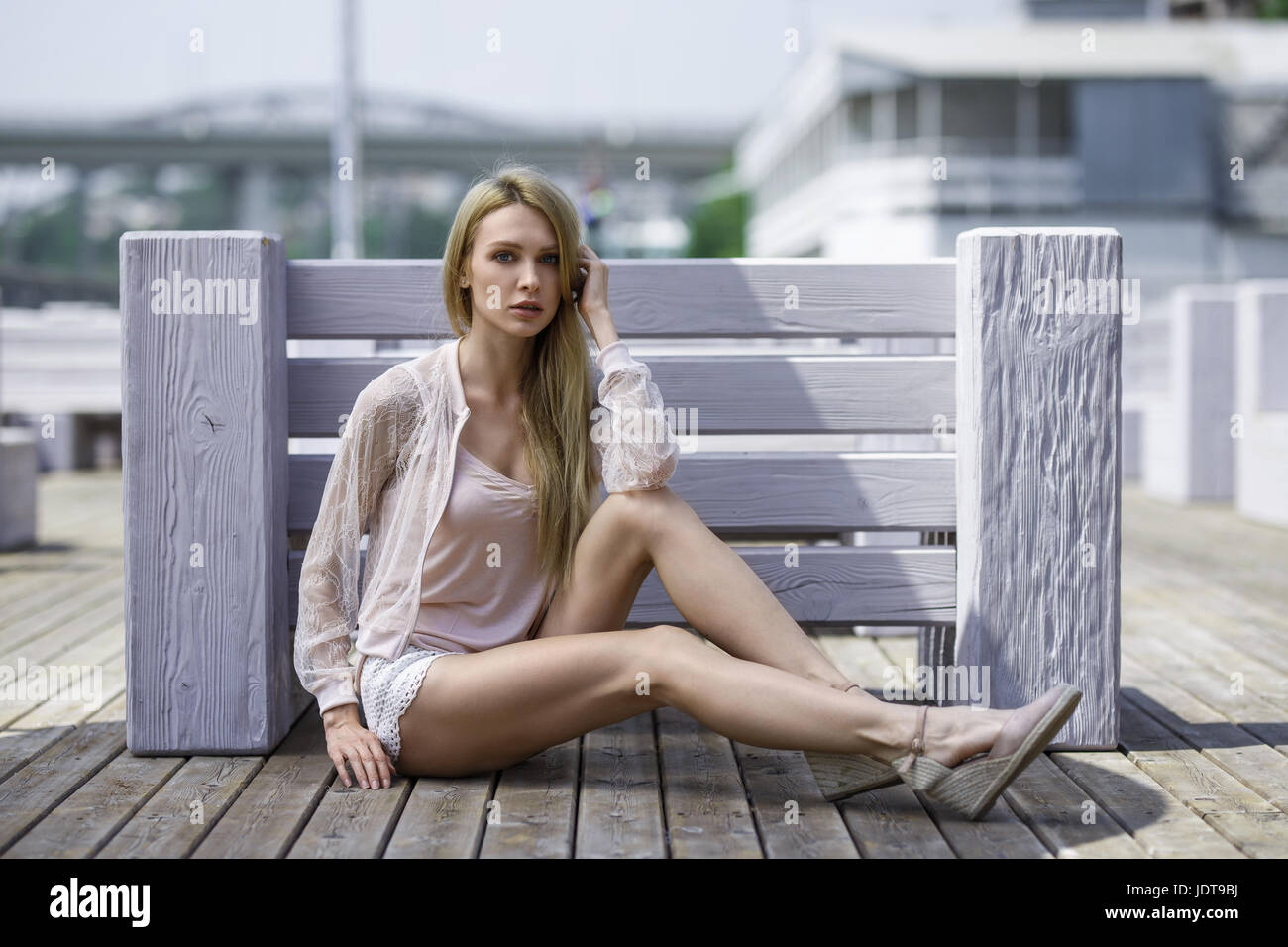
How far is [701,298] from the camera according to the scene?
10.2 feet

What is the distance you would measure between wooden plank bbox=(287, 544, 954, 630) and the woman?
1.60 feet

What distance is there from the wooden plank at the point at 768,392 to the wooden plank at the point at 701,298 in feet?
0.26

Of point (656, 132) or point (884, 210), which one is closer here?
point (884, 210)

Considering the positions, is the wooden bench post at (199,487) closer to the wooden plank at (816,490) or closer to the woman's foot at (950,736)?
the wooden plank at (816,490)

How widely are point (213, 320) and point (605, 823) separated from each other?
4.40ft

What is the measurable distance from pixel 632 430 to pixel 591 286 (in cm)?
37

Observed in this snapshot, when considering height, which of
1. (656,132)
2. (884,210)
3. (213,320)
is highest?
(656,132)

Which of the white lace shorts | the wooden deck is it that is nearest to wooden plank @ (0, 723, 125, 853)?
the wooden deck

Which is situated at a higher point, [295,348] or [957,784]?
[295,348]

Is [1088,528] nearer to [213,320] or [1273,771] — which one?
[1273,771]

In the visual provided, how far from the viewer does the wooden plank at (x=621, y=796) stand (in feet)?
7.75

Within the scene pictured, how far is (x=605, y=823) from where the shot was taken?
8.18ft

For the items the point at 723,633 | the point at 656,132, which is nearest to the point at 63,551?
the point at 723,633
